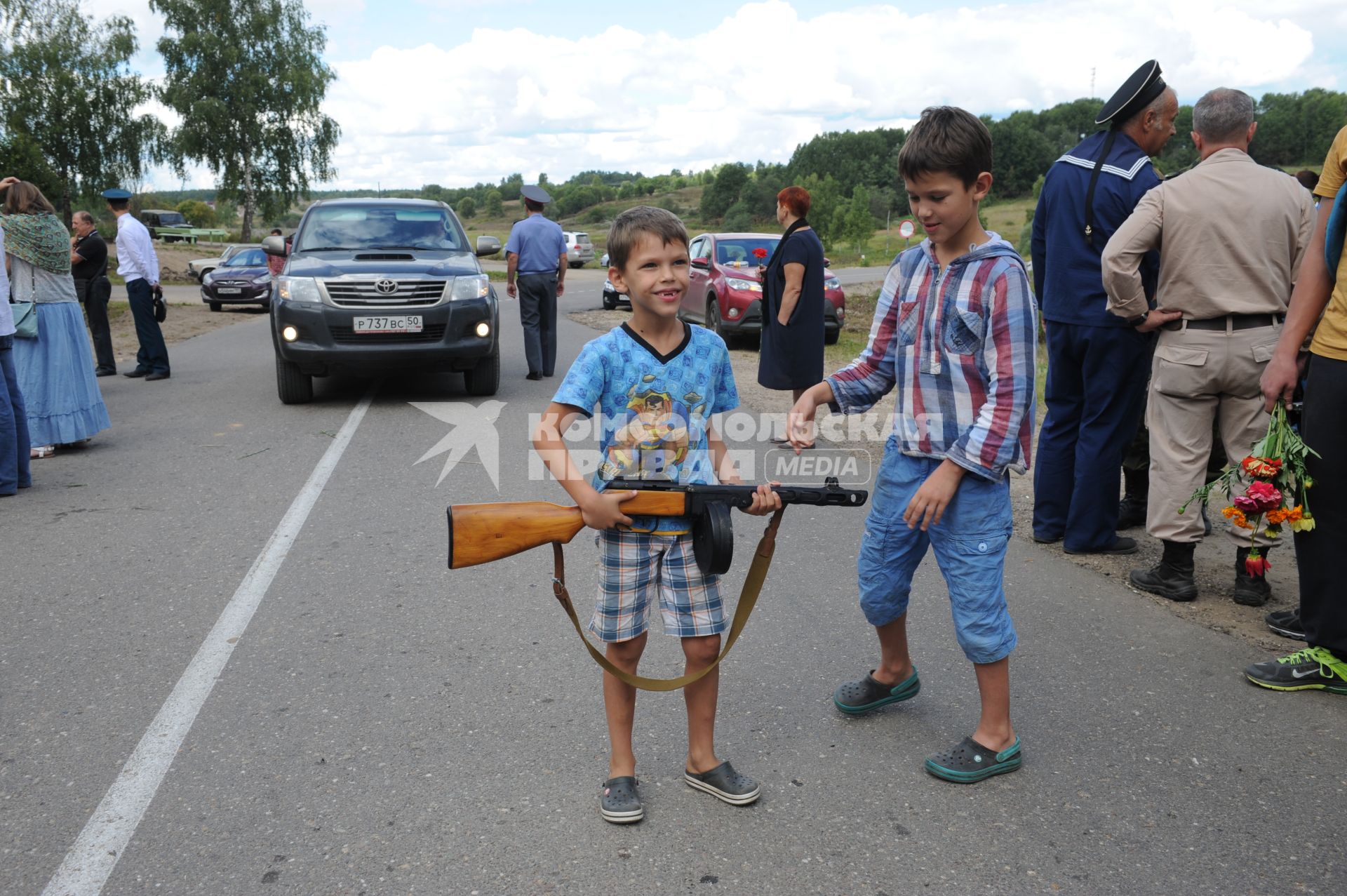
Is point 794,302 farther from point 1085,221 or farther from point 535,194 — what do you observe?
point 535,194

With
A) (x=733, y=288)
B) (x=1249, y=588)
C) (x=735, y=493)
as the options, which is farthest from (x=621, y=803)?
(x=733, y=288)

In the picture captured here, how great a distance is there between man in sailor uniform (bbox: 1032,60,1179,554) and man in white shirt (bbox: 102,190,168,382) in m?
9.88

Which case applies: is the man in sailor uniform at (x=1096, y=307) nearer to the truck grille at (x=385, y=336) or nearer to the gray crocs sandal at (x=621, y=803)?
the gray crocs sandal at (x=621, y=803)

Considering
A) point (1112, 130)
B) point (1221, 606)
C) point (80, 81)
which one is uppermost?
point (80, 81)

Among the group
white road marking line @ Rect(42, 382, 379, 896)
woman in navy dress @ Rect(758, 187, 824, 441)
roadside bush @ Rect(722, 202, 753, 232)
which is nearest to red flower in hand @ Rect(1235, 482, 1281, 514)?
white road marking line @ Rect(42, 382, 379, 896)

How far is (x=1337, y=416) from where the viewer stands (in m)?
3.66

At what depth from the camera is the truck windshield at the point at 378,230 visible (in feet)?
34.8

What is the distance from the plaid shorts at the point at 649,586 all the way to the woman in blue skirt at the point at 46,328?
6.53 m

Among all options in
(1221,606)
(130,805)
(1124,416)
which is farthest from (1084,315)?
(130,805)

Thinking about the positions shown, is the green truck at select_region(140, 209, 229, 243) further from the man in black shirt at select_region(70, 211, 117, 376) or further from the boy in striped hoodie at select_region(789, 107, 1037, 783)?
the boy in striped hoodie at select_region(789, 107, 1037, 783)

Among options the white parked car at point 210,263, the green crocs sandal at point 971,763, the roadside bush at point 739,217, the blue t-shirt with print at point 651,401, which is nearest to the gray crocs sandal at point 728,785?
the green crocs sandal at point 971,763

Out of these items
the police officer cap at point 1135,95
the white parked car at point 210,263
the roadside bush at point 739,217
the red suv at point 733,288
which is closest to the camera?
the police officer cap at point 1135,95

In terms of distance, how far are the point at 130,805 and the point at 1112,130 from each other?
16.8 ft

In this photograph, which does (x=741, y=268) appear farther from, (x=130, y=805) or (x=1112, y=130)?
(x=130, y=805)
